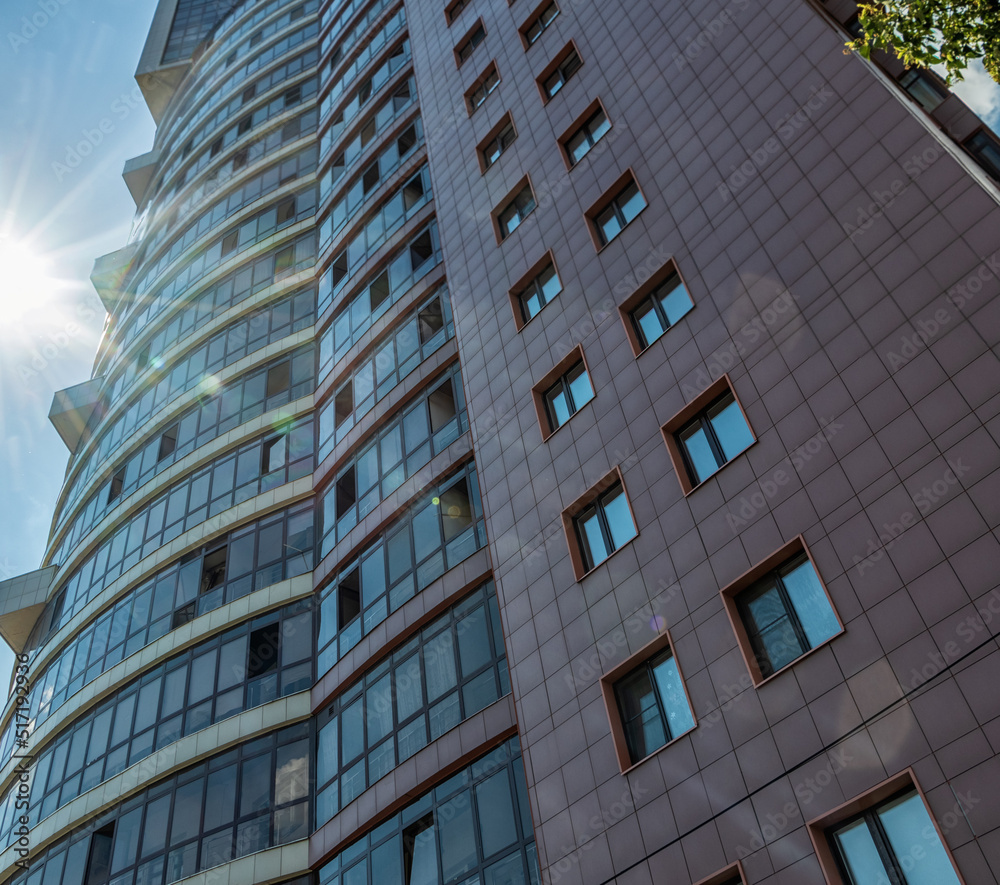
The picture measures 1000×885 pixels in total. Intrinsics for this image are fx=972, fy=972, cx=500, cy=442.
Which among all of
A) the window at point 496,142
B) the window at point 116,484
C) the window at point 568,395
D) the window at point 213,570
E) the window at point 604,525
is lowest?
the window at point 604,525

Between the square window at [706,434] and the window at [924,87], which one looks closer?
the square window at [706,434]

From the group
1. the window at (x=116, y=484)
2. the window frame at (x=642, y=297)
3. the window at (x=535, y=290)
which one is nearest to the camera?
the window frame at (x=642, y=297)

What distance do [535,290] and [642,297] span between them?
12.6ft

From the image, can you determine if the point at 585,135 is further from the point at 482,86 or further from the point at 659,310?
the point at 659,310

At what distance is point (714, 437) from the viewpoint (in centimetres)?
1552

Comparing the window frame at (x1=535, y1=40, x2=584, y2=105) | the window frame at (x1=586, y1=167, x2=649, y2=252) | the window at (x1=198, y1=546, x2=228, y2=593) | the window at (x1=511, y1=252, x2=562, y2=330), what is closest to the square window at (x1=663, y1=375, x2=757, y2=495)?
the window frame at (x1=586, y1=167, x2=649, y2=252)

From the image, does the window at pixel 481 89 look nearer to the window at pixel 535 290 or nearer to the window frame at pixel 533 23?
the window frame at pixel 533 23

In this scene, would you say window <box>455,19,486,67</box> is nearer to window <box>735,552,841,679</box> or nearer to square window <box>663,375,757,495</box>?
square window <box>663,375,757,495</box>

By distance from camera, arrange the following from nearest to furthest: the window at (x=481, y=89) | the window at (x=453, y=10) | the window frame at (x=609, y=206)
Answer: the window frame at (x=609, y=206), the window at (x=481, y=89), the window at (x=453, y=10)

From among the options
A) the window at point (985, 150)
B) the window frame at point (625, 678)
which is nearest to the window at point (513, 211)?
the window at point (985, 150)

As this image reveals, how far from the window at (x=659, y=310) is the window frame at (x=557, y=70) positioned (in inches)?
337

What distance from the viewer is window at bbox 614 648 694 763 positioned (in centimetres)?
1389

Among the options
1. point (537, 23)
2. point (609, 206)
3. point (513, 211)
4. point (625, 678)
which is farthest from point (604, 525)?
point (537, 23)

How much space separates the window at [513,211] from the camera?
23281mm
